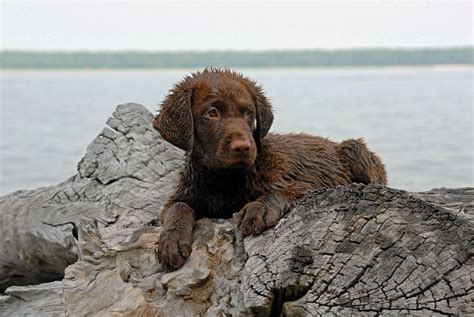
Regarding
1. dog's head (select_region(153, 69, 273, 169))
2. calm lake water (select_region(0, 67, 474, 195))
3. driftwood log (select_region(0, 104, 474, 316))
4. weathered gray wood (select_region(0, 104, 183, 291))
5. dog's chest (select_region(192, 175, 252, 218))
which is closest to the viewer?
driftwood log (select_region(0, 104, 474, 316))

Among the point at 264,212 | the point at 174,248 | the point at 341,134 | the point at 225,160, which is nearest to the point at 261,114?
the point at 225,160

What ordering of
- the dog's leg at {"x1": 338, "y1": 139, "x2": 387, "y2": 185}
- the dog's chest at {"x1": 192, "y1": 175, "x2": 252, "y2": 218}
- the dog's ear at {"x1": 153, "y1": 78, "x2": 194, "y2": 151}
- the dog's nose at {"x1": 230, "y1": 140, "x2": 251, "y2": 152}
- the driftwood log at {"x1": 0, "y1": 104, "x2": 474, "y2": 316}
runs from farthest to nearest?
the dog's leg at {"x1": 338, "y1": 139, "x2": 387, "y2": 185}, the dog's chest at {"x1": 192, "y1": 175, "x2": 252, "y2": 218}, the dog's ear at {"x1": 153, "y1": 78, "x2": 194, "y2": 151}, the dog's nose at {"x1": 230, "y1": 140, "x2": 251, "y2": 152}, the driftwood log at {"x1": 0, "y1": 104, "x2": 474, "y2": 316}

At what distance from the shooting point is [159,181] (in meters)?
7.30

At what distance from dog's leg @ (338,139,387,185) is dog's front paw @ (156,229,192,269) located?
1874mm

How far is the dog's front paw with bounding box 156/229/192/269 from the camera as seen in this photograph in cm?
523

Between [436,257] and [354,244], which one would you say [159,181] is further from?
[436,257]

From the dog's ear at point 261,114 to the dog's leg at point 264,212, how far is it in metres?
0.50

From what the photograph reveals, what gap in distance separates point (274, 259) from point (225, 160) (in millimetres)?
1059

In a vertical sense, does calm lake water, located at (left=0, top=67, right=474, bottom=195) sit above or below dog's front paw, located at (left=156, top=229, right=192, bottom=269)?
below

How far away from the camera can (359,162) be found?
22.2ft

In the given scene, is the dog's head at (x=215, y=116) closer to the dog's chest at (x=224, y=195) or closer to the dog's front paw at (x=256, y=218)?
the dog's chest at (x=224, y=195)

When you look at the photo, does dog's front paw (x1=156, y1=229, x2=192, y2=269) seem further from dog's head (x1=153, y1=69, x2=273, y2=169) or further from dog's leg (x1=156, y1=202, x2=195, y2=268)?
dog's head (x1=153, y1=69, x2=273, y2=169)

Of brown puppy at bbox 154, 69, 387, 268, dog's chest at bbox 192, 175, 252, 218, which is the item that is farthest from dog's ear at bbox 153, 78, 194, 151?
dog's chest at bbox 192, 175, 252, 218

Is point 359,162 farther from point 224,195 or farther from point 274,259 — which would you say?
point 274,259
